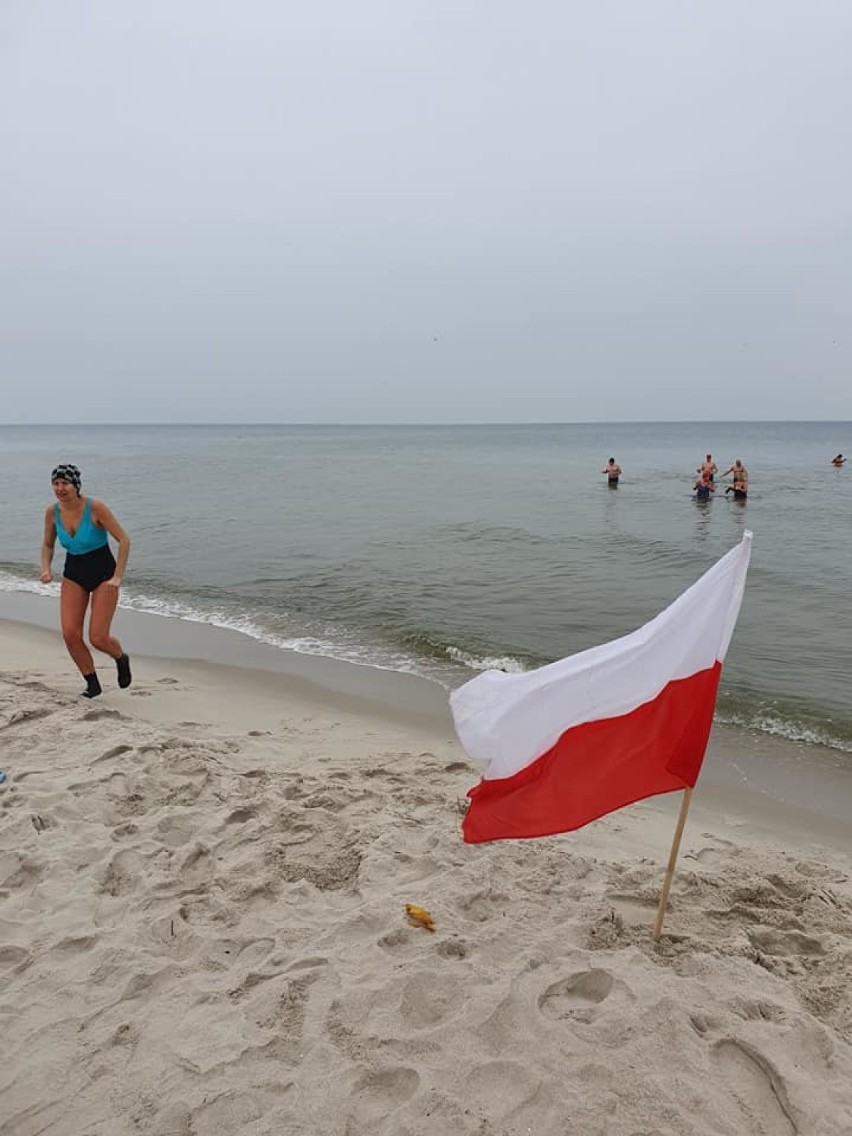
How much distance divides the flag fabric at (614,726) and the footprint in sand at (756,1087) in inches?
37.2

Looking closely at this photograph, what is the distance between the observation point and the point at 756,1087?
8.25ft

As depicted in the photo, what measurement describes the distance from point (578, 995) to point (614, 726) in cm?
113

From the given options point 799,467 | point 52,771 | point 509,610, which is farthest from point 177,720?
point 799,467

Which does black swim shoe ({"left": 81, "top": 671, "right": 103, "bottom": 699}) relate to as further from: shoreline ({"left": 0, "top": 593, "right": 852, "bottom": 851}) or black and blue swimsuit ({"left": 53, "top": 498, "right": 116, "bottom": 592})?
black and blue swimsuit ({"left": 53, "top": 498, "right": 116, "bottom": 592})

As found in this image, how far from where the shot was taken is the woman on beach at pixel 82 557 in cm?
614

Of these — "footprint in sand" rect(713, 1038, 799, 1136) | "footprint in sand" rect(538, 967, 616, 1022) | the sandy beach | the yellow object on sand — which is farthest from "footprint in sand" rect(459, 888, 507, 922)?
"footprint in sand" rect(713, 1038, 799, 1136)

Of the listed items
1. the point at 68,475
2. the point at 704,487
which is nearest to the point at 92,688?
the point at 68,475

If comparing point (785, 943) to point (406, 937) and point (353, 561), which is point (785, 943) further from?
point (353, 561)

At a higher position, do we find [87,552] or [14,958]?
[87,552]

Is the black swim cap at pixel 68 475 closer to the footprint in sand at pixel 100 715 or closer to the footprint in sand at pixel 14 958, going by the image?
the footprint in sand at pixel 100 715

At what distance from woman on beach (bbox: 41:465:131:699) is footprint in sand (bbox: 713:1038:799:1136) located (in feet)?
17.9

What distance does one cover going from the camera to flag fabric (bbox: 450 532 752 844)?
2936 mm

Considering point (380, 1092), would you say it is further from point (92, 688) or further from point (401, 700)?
point (92, 688)

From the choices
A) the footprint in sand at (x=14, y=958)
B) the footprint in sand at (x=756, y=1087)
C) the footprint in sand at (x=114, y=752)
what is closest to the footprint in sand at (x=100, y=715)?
the footprint in sand at (x=114, y=752)
